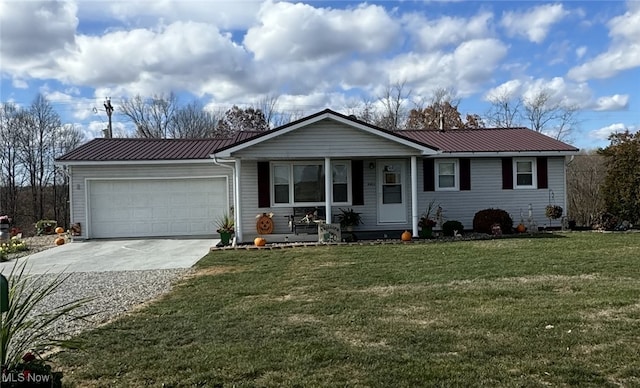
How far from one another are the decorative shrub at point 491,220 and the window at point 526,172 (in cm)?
157

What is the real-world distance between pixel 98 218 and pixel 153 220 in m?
1.79

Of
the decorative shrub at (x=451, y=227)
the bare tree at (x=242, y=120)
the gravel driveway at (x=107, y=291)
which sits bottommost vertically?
the gravel driveway at (x=107, y=291)

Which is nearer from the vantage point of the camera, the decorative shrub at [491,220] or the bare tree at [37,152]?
the decorative shrub at [491,220]

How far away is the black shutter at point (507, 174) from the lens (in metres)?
16.0

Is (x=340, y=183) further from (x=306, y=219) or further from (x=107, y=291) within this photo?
(x=107, y=291)

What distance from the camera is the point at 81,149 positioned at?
1711 cm

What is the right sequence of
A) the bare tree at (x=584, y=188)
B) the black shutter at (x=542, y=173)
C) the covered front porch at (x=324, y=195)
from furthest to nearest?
1. the bare tree at (x=584, y=188)
2. the black shutter at (x=542, y=173)
3. the covered front porch at (x=324, y=195)

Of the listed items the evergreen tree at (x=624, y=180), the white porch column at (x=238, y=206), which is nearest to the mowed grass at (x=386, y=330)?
the white porch column at (x=238, y=206)

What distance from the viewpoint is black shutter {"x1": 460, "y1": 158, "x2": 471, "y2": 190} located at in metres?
15.9

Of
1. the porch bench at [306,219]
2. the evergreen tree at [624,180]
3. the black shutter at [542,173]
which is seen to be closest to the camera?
the porch bench at [306,219]

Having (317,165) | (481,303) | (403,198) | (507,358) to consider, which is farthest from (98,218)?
(507,358)

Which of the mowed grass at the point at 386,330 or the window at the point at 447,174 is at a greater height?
the window at the point at 447,174

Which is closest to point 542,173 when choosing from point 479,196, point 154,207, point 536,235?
point 479,196

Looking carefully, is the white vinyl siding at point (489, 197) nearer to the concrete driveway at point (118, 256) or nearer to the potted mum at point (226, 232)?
the potted mum at point (226, 232)
